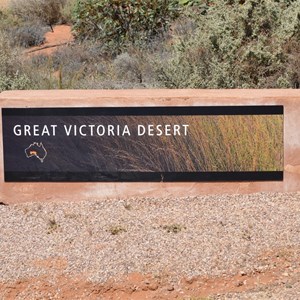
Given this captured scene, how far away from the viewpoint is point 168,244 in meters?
7.90

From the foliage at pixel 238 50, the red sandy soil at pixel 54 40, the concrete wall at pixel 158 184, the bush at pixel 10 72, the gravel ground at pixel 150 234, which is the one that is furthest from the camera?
the red sandy soil at pixel 54 40

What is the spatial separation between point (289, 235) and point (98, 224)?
6.51ft

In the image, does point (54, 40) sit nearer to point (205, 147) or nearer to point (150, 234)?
point (205, 147)

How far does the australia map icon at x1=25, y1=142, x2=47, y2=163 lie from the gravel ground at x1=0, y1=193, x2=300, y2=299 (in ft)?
1.83

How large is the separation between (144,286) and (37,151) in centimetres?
263

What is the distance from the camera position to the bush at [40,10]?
26.4m

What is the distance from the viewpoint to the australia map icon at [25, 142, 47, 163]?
9.29 metres

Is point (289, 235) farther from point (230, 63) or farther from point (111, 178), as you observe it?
point (230, 63)

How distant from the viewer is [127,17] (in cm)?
1819

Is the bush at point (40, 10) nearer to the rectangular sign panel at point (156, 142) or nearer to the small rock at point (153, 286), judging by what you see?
the rectangular sign panel at point (156, 142)

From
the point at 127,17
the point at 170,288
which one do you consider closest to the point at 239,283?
the point at 170,288

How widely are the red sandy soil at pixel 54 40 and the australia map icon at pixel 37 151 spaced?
10.9m

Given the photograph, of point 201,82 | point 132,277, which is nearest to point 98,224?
point 132,277

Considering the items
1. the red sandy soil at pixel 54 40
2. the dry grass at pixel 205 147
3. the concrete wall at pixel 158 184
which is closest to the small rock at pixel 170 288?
the concrete wall at pixel 158 184
